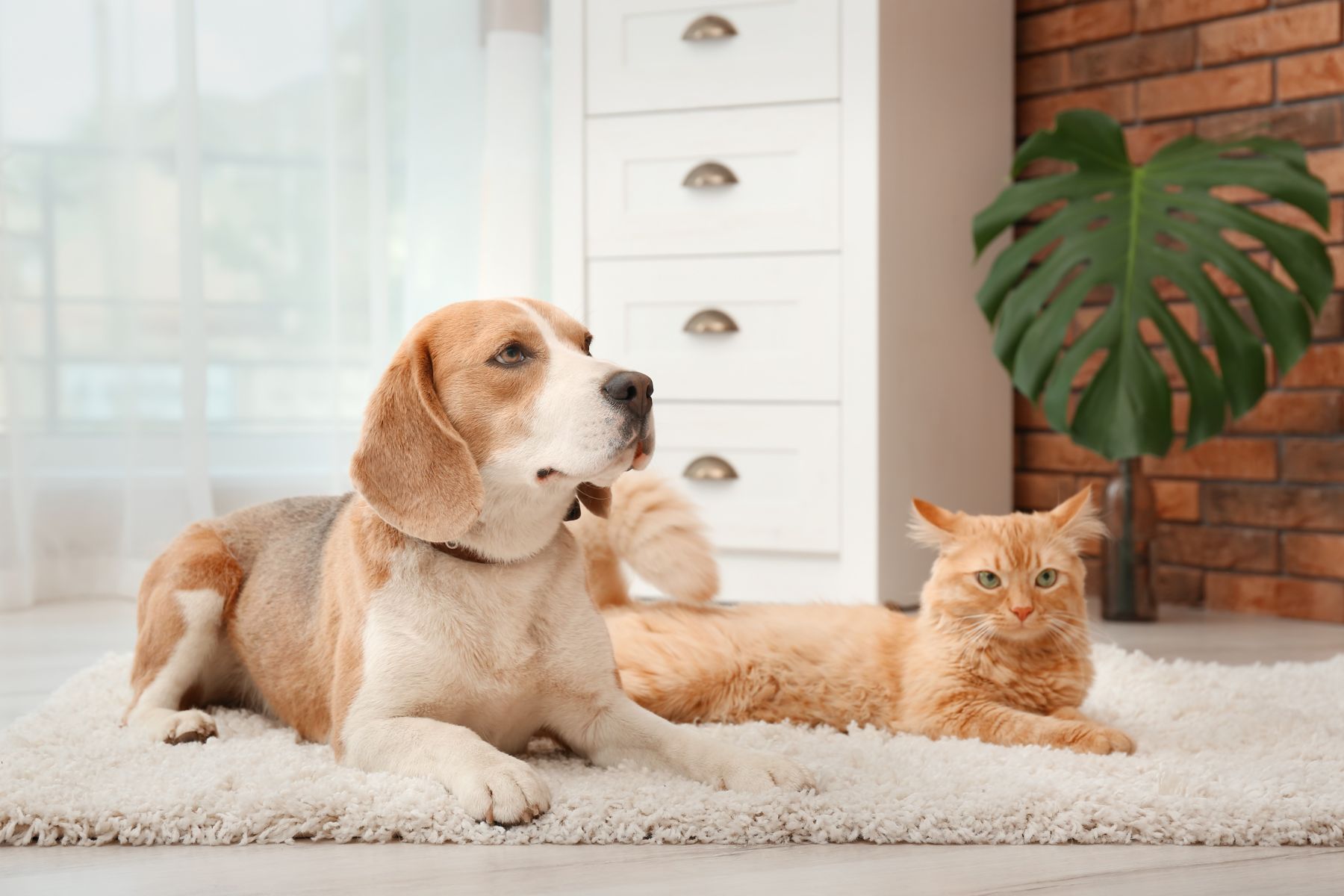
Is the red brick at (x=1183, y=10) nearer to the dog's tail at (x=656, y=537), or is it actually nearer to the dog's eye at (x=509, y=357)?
the dog's tail at (x=656, y=537)

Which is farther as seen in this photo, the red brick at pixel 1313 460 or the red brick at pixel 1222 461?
the red brick at pixel 1222 461

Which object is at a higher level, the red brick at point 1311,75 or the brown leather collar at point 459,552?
the red brick at point 1311,75

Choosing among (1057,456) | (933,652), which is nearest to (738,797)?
(933,652)

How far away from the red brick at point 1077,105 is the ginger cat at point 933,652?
5.62 feet

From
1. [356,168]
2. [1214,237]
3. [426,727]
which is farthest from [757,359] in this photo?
[426,727]

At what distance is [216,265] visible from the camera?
3076 millimetres

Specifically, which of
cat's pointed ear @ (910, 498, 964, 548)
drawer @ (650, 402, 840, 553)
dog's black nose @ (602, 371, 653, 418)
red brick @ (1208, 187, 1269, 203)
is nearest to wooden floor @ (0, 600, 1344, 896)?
dog's black nose @ (602, 371, 653, 418)

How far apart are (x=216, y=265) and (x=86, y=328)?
344mm

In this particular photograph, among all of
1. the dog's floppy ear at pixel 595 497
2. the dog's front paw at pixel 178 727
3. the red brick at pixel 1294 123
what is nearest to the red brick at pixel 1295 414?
the red brick at pixel 1294 123

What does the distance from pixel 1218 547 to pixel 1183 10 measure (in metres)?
1.25

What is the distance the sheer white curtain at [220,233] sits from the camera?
2.82 m

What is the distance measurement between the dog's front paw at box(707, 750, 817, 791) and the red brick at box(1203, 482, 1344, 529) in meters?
1.92

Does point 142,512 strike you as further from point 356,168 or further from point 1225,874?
point 1225,874

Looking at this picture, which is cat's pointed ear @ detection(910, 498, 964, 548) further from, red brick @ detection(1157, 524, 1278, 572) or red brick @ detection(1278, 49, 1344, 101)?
red brick @ detection(1278, 49, 1344, 101)
